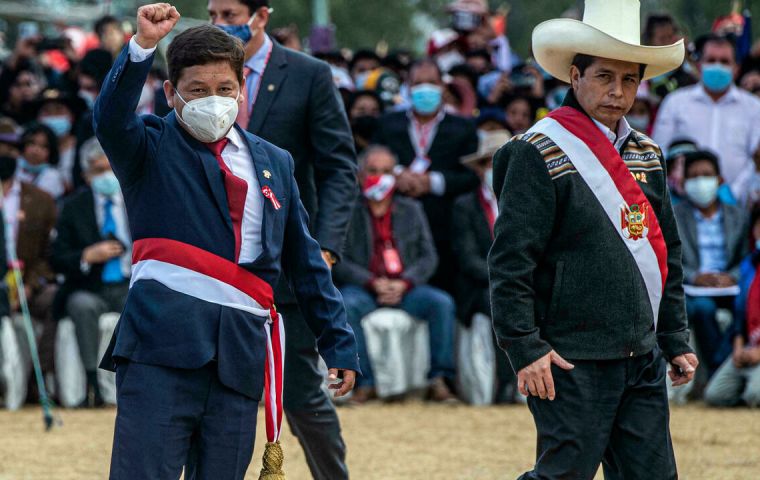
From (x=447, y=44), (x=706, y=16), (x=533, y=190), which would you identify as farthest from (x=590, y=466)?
(x=706, y=16)

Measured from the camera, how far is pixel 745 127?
12125 millimetres

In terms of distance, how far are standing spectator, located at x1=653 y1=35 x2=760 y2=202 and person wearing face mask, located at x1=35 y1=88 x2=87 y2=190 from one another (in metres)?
5.42

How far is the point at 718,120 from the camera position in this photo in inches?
479

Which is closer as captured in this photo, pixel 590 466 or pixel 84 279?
pixel 590 466

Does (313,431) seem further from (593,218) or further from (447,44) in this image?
(447,44)

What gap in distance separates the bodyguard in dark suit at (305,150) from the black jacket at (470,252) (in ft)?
16.1

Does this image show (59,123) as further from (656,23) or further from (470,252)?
(656,23)

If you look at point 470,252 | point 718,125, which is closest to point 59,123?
point 470,252

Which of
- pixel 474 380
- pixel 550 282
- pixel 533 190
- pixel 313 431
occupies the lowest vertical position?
pixel 474 380

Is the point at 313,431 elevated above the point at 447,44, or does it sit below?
below

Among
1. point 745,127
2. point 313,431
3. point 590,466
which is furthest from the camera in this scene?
point 745,127

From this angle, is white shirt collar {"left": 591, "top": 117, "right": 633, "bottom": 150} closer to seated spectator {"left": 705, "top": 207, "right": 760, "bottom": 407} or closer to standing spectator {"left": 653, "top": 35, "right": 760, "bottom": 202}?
seated spectator {"left": 705, "top": 207, "right": 760, "bottom": 407}

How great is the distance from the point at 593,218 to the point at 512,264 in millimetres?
314

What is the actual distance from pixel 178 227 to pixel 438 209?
7393mm
